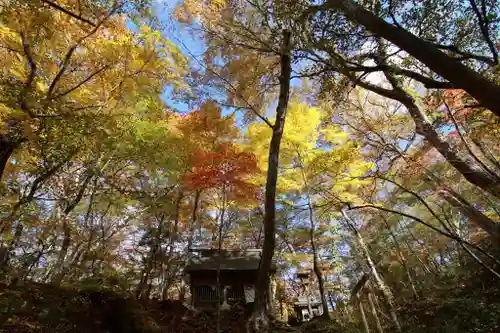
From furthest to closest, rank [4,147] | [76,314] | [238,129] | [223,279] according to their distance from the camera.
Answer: [238,129], [223,279], [76,314], [4,147]

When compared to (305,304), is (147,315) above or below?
below

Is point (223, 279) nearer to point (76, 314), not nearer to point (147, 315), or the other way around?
point (147, 315)

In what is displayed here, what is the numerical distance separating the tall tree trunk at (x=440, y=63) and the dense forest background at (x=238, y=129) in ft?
0.06

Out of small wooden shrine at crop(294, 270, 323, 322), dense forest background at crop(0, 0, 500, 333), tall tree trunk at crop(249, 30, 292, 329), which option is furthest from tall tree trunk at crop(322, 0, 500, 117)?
small wooden shrine at crop(294, 270, 323, 322)

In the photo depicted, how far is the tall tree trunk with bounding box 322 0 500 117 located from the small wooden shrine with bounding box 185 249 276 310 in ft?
24.8

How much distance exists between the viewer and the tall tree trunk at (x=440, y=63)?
10.7ft

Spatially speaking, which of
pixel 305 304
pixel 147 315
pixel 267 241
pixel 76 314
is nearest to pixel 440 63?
pixel 267 241

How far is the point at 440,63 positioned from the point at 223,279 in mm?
8537

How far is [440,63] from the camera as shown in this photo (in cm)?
358

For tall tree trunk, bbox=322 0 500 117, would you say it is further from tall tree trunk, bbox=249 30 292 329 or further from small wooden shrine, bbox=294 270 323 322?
small wooden shrine, bbox=294 270 323 322

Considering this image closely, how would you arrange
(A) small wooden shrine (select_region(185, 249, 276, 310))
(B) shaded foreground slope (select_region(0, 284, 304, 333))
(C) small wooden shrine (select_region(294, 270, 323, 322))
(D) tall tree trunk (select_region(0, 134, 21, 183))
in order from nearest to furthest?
(D) tall tree trunk (select_region(0, 134, 21, 183))
(B) shaded foreground slope (select_region(0, 284, 304, 333))
(A) small wooden shrine (select_region(185, 249, 276, 310))
(C) small wooden shrine (select_region(294, 270, 323, 322))

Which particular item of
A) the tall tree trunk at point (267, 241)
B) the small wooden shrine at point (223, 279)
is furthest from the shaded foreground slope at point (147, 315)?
the small wooden shrine at point (223, 279)

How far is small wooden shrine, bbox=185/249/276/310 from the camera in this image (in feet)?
30.0

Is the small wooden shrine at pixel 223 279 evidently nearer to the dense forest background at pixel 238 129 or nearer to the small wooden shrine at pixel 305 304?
the dense forest background at pixel 238 129
